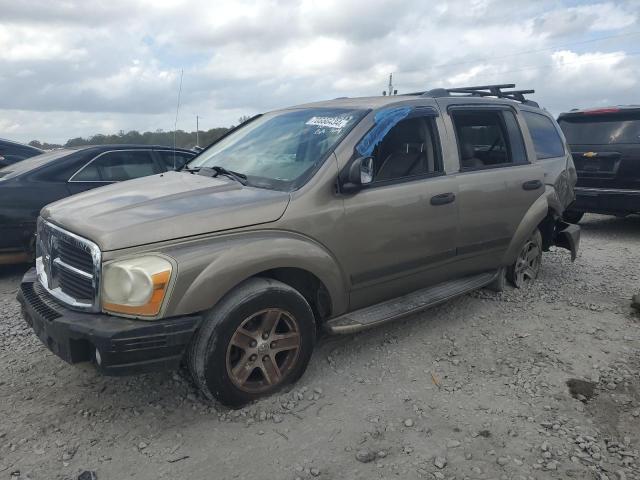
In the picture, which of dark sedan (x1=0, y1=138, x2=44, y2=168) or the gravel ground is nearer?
the gravel ground

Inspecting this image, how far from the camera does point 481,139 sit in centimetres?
456

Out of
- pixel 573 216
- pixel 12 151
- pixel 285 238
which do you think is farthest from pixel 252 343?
pixel 573 216

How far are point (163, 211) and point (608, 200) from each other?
6647mm

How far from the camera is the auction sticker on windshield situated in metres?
3.62

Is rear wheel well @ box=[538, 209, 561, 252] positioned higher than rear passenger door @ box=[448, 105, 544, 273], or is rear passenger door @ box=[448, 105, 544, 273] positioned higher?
rear passenger door @ box=[448, 105, 544, 273]

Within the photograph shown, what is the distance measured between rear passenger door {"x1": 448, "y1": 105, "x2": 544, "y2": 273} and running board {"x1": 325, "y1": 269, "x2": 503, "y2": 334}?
16 centimetres

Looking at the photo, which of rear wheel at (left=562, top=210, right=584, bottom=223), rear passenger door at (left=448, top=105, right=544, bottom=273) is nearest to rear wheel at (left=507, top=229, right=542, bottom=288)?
rear passenger door at (left=448, top=105, right=544, bottom=273)

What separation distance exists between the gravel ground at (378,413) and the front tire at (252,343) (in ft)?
0.54

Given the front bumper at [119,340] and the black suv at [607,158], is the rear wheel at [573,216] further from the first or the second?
the front bumper at [119,340]

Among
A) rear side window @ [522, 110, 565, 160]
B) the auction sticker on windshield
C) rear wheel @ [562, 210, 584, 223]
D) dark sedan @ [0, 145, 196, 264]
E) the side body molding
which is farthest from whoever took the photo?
rear wheel @ [562, 210, 584, 223]

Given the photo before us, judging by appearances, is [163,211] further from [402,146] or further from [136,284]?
[402,146]

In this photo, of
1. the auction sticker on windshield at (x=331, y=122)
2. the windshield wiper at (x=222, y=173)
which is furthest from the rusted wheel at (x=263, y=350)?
the auction sticker on windshield at (x=331, y=122)

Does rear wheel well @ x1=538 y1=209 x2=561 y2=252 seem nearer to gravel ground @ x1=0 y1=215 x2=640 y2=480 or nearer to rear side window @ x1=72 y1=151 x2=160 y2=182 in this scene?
gravel ground @ x1=0 y1=215 x2=640 y2=480

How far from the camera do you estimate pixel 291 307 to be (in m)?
3.12
